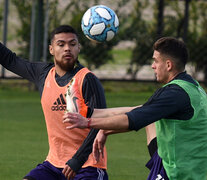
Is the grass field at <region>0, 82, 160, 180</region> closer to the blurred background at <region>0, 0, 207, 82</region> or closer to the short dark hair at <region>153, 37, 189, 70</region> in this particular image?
the blurred background at <region>0, 0, 207, 82</region>

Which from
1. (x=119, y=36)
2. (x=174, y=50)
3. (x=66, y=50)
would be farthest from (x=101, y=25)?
(x=119, y=36)

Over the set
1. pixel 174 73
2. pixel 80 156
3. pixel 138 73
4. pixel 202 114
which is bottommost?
pixel 138 73

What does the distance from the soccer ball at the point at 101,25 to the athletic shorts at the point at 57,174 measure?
2031mm

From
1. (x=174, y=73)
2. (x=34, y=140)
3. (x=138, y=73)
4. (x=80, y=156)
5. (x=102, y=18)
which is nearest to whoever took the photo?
(x=174, y=73)

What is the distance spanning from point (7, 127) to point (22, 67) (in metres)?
5.32

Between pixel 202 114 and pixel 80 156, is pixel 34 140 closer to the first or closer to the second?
pixel 80 156

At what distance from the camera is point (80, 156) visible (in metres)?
5.22

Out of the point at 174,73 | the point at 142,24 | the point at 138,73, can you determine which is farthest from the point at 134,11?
the point at 174,73

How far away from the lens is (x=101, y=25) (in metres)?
7.02

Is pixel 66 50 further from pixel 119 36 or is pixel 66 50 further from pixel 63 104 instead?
pixel 119 36

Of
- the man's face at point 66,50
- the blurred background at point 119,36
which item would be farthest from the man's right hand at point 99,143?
the blurred background at point 119,36

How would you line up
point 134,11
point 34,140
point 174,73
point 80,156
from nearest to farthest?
point 174,73, point 80,156, point 34,140, point 134,11

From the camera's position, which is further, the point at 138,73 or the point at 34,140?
the point at 138,73

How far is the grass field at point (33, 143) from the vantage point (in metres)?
8.01
